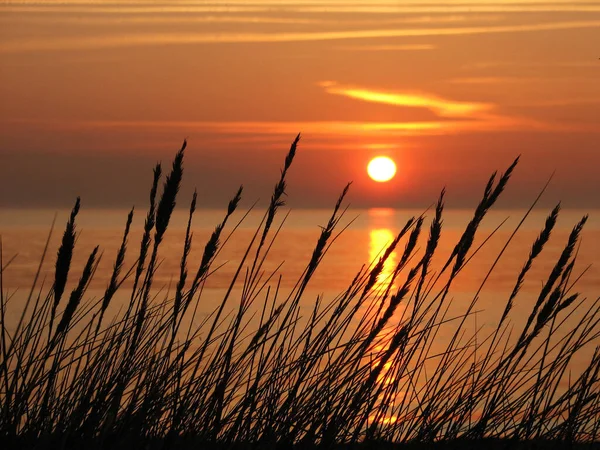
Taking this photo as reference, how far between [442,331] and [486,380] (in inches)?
583

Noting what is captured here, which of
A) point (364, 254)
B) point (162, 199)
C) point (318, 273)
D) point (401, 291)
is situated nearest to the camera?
point (162, 199)

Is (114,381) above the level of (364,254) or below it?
below

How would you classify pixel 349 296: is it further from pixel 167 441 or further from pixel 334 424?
pixel 167 441

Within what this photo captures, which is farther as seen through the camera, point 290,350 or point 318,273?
point 318,273

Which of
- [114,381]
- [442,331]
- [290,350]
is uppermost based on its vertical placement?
[442,331]

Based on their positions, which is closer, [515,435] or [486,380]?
[515,435]

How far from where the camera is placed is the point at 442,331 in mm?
16938

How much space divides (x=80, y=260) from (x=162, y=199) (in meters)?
39.4

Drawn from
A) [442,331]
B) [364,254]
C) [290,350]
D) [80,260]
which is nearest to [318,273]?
[80,260]

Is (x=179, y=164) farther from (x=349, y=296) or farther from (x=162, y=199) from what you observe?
(x=349, y=296)

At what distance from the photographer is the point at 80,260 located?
1575 inches

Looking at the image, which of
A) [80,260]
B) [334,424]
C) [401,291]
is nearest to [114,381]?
[334,424]

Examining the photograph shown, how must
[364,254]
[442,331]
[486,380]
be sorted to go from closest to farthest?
[486,380] → [442,331] → [364,254]

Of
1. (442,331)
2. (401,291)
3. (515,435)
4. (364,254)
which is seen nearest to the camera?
(401,291)
